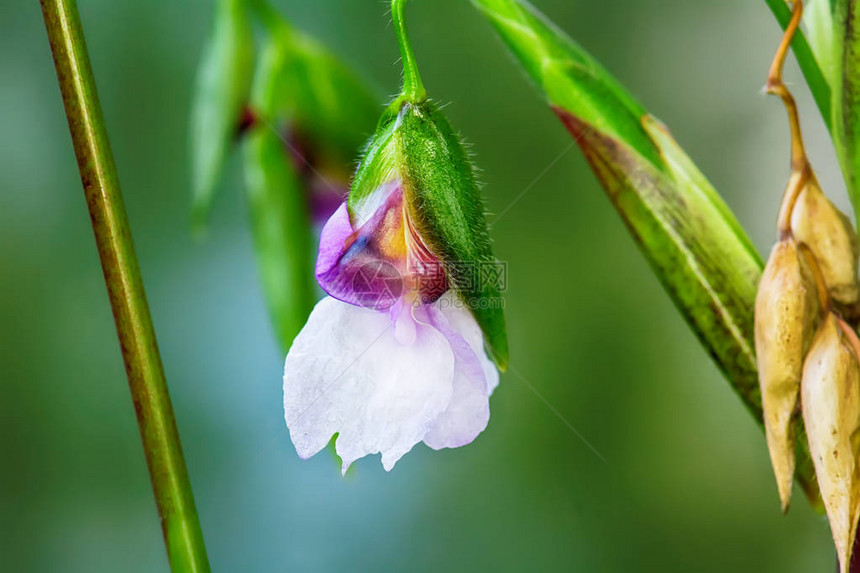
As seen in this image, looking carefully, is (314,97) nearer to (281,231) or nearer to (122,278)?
(281,231)

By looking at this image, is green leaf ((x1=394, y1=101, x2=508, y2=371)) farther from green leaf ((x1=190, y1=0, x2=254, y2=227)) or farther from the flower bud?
green leaf ((x1=190, y1=0, x2=254, y2=227))

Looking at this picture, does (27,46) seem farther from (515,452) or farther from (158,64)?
(515,452)

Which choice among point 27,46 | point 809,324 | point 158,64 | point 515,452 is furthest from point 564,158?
point 809,324

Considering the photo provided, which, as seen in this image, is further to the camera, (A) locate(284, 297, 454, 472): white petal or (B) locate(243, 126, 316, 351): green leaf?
(B) locate(243, 126, 316, 351): green leaf

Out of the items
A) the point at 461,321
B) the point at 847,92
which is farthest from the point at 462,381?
the point at 847,92

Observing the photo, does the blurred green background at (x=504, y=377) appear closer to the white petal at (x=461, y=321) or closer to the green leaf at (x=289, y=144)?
the green leaf at (x=289, y=144)

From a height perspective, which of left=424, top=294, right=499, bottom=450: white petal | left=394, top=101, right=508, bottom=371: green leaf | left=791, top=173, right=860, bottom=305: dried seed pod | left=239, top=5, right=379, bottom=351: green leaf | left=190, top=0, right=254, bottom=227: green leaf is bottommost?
left=791, top=173, right=860, bottom=305: dried seed pod

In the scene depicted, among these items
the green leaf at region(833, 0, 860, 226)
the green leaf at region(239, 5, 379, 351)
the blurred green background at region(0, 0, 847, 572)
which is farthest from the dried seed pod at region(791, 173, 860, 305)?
the blurred green background at region(0, 0, 847, 572)
